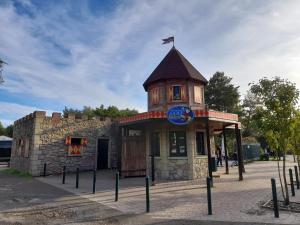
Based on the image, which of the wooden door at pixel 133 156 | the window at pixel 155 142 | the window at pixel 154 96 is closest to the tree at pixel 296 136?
the window at pixel 155 142

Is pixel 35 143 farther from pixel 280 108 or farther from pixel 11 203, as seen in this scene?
pixel 280 108

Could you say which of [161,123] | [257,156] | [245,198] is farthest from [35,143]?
[257,156]

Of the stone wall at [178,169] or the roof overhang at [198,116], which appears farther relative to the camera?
the stone wall at [178,169]

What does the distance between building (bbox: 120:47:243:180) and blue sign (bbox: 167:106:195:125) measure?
11.3 inches

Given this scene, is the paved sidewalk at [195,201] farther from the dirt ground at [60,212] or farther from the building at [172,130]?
the building at [172,130]

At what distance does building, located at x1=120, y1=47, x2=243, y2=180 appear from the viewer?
1376 centimetres

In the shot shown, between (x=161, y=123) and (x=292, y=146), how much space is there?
7092 mm

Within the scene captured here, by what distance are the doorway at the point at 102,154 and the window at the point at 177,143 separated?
7.74 meters

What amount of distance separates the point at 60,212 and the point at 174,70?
10.5 m

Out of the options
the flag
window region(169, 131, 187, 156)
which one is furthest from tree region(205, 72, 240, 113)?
window region(169, 131, 187, 156)

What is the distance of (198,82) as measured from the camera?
51.3 feet

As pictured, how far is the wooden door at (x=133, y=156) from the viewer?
15336 mm

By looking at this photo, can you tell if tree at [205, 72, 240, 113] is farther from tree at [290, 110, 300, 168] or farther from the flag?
tree at [290, 110, 300, 168]

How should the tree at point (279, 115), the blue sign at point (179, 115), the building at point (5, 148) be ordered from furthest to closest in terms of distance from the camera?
the building at point (5, 148) < the blue sign at point (179, 115) < the tree at point (279, 115)
